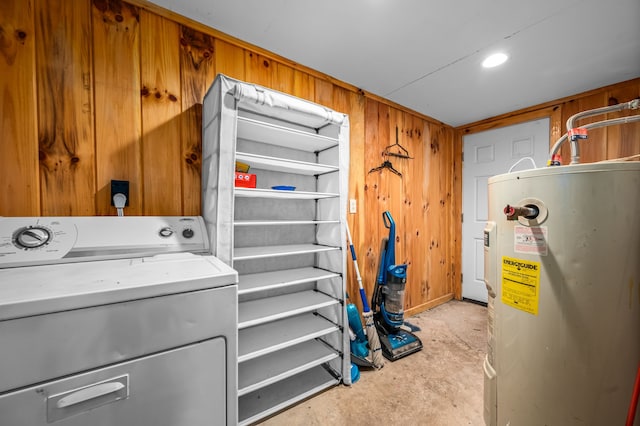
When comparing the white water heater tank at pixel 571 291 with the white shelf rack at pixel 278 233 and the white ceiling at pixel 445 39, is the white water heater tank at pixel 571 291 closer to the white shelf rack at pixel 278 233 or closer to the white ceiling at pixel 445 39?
the white shelf rack at pixel 278 233

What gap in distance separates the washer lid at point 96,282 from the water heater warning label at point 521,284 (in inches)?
42.2

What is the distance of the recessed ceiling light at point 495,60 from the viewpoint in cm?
181

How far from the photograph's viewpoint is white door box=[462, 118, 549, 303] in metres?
2.72

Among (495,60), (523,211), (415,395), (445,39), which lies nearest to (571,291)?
(523,211)

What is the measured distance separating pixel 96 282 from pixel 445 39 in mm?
2212

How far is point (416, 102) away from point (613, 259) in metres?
2.22

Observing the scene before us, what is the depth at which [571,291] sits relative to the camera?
843 mm

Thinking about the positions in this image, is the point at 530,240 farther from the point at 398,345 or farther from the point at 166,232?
the point at 166,232

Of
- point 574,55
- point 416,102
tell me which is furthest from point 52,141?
point 574,55

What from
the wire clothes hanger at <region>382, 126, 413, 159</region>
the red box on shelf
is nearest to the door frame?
the wire clothes hanger at <region>382, 126, 413, 159</region>

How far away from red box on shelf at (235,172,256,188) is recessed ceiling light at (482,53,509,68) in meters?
1.95

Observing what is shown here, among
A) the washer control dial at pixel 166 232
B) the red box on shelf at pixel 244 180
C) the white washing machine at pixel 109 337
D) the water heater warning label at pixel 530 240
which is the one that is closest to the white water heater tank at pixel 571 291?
the water heater warning label at pixel 530 240

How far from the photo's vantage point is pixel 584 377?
84 centimetres

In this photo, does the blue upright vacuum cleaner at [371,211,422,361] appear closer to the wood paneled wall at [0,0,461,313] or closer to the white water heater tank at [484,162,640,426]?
the white water heater tank at [484,162,640,426]
